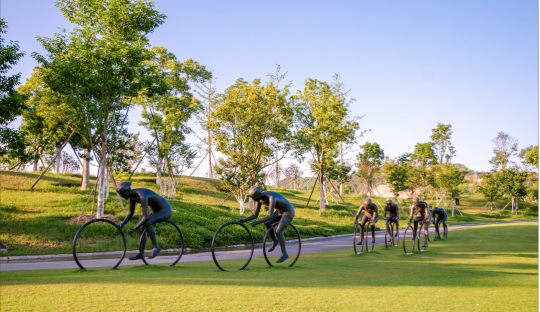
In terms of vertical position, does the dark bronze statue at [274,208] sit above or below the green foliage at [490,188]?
below

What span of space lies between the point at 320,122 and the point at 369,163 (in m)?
18.7

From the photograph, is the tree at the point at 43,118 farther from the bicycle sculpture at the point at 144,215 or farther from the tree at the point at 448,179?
the tree at the point at 448,179

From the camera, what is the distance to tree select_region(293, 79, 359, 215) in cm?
3284

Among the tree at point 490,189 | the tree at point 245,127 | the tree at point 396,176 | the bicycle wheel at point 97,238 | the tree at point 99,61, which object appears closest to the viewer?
the bicycle wheel at point 97,238

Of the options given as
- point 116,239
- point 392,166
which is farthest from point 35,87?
point 392,166

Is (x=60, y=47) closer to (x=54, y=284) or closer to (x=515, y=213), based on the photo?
(x=54, y=284)

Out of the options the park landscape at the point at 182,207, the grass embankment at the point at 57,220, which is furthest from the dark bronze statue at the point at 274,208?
the grass embankment at the point at 57,220

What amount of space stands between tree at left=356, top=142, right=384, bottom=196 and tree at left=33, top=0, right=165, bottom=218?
36017mm

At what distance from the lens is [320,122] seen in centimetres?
3350

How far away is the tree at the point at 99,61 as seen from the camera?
1648cm

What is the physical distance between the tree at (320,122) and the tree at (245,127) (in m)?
3.53

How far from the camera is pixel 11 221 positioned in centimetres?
1587

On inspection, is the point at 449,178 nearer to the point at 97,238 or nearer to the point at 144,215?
the point at 97,238

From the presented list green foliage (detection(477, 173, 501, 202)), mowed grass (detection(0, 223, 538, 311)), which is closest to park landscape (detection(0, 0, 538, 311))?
mowed grass (detection(0, 223, 538, 311))
